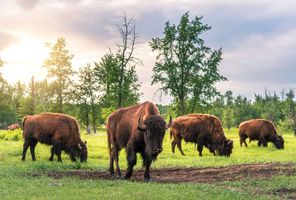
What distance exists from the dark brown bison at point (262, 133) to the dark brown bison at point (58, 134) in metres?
21.1

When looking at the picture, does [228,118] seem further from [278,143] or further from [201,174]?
[201,174]

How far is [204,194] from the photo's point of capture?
12.9 metres

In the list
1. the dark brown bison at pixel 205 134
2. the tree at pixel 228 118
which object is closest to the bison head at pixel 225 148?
the dark brown bison at pixel 205 134

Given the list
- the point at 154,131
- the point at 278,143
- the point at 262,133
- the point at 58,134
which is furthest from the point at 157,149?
the point at 262,133

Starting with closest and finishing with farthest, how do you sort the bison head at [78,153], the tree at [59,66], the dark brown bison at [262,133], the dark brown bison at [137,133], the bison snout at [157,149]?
the bison snout at [157,149] → the dark brown bison at [137,133] → the bison head at [78,153] → the dark brown bison at [262,133] → the tree at [59,66]

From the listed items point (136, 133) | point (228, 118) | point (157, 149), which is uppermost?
point (228, 118)

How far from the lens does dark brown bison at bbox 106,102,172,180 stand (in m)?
15.0

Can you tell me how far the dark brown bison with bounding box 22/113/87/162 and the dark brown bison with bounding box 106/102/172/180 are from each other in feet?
22.9

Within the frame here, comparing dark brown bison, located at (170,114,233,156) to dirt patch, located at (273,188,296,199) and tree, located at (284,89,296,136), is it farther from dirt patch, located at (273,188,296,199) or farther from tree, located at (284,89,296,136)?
tree, located at (284,89,296,136)

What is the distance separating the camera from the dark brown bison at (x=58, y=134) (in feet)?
83.3

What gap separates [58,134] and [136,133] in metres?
10.1

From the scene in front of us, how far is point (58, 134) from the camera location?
996 inches

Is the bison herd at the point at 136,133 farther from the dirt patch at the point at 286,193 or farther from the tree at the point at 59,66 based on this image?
Result: the tree at the point at 59,66

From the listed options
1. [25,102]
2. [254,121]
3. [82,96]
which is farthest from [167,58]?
[25,102]
